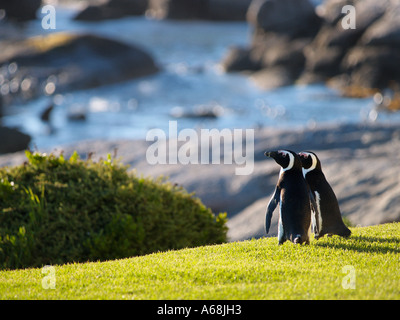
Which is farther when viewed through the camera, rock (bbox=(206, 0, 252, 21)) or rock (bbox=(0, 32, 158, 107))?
rock (bbox=(206, 0, 252, 21))

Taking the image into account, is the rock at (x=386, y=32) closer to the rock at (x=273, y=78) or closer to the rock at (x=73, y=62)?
the rock at (x=273, y=78)

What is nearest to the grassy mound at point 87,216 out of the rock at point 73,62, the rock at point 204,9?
the rock at point 73,62

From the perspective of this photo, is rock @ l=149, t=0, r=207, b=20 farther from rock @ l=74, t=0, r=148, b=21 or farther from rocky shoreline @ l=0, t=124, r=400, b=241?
rocky shoreline @ l=0, t=124, r=400, b=241

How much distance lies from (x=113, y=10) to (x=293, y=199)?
57.6m

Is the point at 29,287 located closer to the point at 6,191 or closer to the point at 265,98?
the point at 6,191

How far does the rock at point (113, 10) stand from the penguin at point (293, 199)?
55.4 m

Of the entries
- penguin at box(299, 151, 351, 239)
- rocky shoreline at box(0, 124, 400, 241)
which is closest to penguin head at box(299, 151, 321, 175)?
penguin at box(299, 151, 351, 239)

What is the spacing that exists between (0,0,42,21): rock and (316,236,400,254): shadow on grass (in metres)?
59.1

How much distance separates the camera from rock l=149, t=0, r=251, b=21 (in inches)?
2339

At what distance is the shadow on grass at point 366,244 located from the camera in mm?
6750

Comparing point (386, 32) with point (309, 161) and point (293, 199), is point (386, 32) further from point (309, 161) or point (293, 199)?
point (293, 199)

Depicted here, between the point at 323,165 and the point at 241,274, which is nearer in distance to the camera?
the point at 241,274

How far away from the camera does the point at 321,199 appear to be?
23.6 ft

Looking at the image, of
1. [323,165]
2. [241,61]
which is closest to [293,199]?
[323,165]
